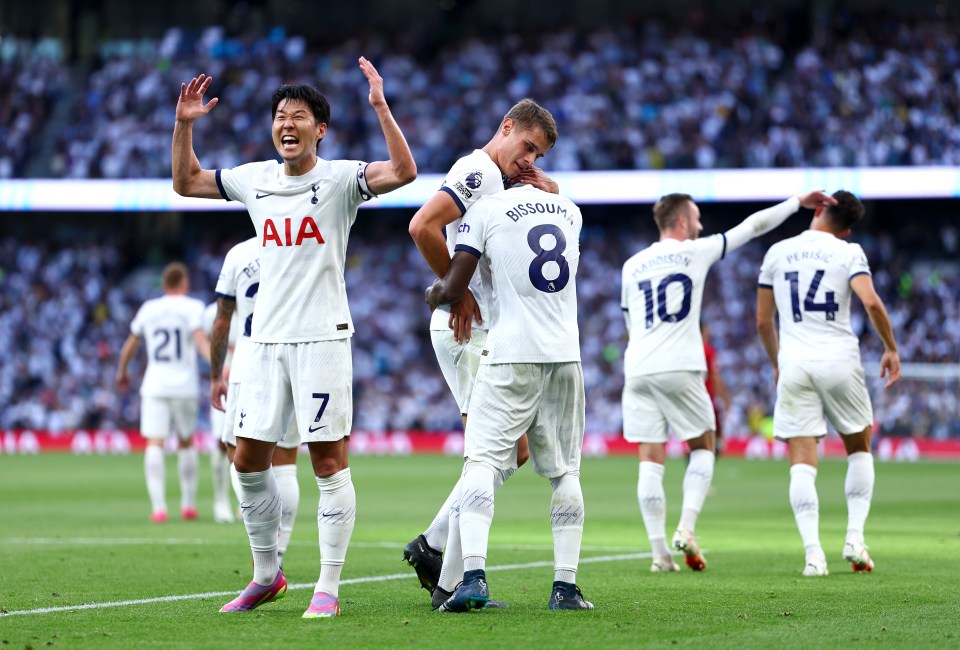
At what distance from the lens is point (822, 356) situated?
9492mm

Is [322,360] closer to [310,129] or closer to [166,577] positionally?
[310,129]

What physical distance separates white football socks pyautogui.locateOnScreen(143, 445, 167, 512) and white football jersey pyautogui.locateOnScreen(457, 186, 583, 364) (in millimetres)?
8117

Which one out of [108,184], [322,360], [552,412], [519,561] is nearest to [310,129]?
[322,360]

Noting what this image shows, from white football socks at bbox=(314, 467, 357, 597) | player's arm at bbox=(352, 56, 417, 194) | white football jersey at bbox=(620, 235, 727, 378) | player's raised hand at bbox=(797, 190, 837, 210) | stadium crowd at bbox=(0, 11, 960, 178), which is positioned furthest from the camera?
stadium crowd at bbox=(0, 11, 960, 178)

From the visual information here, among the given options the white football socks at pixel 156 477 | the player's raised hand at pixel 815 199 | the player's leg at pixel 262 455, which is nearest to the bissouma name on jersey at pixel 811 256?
the player's raised hand at pixel 815 199

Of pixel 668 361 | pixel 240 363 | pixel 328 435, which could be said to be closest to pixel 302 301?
pixel 328 435

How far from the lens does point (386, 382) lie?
112ft

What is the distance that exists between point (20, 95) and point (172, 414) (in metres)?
25.2

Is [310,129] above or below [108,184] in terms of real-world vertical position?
below

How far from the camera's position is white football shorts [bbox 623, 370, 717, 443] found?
9.65 metres

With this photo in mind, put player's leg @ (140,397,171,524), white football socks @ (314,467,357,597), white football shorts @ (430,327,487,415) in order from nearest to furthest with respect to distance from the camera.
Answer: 1. white football socks @ (314,467,357,597)
2. white football shorts @ (430,327,487,415)
3. player's leg @ (140,397,171,524)

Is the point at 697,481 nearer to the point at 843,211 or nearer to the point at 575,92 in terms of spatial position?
the point at 843,211

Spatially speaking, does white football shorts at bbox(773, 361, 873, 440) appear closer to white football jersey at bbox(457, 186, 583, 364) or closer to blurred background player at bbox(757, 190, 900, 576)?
blurred background player at bbox(757, 190, 900, 576)

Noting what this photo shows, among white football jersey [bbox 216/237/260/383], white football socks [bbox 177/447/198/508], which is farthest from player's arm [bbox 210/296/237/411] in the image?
white football socks [bbox 177/447/198/508]
